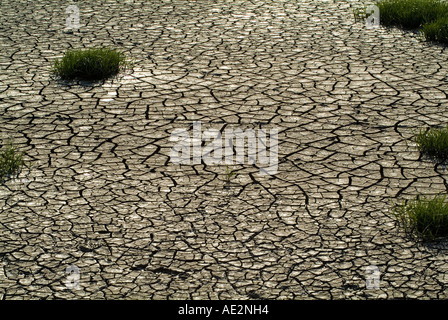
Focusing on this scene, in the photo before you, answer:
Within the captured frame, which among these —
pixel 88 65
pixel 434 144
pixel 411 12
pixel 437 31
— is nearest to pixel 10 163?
pixel 88 65

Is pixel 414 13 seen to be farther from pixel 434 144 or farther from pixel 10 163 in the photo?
pixel 10 163

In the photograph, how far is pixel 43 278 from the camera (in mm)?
3320

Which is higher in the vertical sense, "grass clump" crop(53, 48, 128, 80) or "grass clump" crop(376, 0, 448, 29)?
"grass clump" crop(376, 0, 448, 29)

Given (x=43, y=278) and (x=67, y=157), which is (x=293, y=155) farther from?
(x=43, y=278)

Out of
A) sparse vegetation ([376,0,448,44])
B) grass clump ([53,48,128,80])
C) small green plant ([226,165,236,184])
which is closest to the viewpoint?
small green plant ([226,165,236,184])

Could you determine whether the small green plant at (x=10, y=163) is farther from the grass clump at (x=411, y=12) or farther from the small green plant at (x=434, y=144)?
the grass clump at (x=411, y=12)

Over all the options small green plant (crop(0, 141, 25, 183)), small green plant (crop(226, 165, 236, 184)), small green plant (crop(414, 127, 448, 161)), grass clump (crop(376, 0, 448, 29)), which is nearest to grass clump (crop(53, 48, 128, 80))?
small green plant (crop(0, 141, 25, 183))

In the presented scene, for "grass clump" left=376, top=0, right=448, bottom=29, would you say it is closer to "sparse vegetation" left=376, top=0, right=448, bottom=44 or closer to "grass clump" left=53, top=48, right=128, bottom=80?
"sparse vegetation" left=376, top=0, right=448, bottom=44

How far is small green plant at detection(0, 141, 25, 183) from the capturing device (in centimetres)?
437

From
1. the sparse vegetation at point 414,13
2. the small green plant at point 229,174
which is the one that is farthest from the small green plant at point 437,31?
the small green plant at point 229,174

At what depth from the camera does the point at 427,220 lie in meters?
3.68

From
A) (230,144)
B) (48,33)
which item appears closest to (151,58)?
(48,33)

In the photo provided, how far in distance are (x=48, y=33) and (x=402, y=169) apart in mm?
4582

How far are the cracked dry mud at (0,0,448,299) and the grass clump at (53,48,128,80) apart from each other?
140mm
